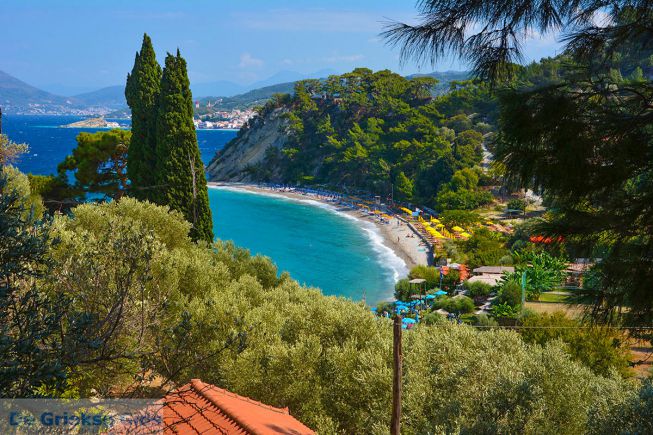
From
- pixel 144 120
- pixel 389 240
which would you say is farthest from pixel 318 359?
pixel 389 240

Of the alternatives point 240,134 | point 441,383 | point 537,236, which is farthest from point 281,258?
point 240,134

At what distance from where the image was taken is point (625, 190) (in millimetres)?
5336

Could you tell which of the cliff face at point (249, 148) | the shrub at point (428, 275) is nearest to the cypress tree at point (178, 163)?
the shrub at point (428, 275)

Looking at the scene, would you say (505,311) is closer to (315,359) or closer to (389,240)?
(315,359)

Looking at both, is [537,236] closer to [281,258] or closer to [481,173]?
[281,258]

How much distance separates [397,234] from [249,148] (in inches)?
2156

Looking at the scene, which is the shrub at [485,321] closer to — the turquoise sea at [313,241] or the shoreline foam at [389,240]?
the turquoise sea at [313,241]

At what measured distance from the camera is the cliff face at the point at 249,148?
3972 inches

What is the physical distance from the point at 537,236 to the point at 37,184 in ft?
97.4

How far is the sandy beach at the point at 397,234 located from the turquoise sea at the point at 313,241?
3.35 feet

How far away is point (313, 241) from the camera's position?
55.9m

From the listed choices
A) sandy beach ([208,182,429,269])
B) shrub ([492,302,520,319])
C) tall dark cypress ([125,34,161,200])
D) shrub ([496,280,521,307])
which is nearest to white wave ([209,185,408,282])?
sandy beach ([208,182,429,269])

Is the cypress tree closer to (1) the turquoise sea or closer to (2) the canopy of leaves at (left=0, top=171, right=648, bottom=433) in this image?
(2) the canopy of leaves at (left=0, top=171, right=648, bottom=433)

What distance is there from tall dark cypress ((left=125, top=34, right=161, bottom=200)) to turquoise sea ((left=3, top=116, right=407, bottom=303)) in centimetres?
1667
